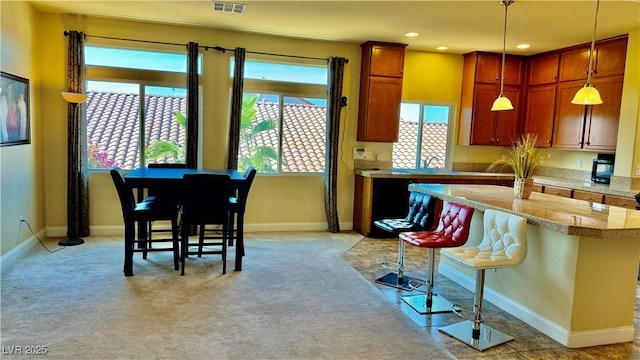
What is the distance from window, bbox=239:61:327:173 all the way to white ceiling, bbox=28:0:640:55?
0.54 metres

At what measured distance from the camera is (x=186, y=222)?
3.92 m

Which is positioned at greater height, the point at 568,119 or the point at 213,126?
the point at 568,119

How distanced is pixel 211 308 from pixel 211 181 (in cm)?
115

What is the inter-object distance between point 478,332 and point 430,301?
581mm

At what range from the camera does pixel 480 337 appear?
9.38 feet

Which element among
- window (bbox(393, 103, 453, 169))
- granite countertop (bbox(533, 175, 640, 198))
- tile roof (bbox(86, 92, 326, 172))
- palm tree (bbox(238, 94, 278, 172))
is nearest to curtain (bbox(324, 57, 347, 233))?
tile roof (bbox(86, 92, 326, 172))

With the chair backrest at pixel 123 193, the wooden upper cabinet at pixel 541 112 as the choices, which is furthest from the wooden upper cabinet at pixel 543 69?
the chair backrest at pixel 123 193

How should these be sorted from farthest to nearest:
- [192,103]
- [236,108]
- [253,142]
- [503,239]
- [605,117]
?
[253,142] < [236,108] < [192,103] < [605,117] < [503,239]

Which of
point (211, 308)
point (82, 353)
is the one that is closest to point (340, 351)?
point (211, 308)

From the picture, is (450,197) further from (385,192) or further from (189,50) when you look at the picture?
(189,50)

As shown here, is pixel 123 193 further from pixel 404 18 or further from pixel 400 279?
pixel 404 18

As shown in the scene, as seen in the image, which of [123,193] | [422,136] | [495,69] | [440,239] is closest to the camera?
[440,239]

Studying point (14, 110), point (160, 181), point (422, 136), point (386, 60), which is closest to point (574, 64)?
A: point (422, 136)

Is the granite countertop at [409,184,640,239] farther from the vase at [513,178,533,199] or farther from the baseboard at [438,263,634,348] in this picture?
the baseboard at [438,263,634,348]
